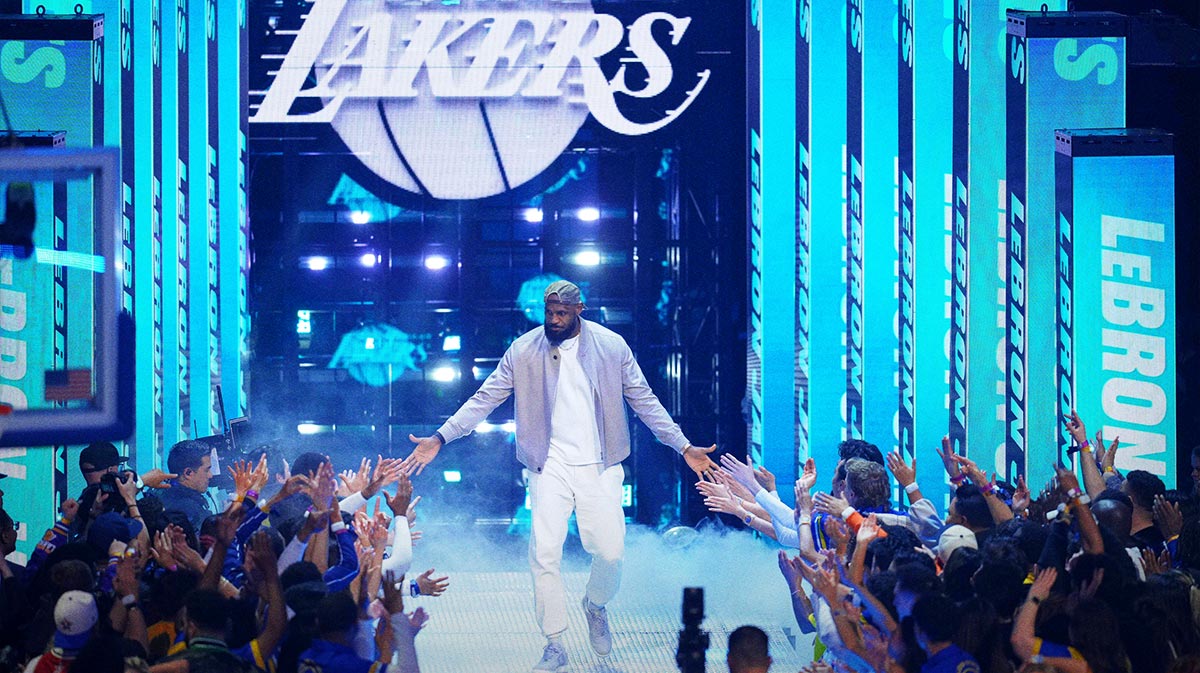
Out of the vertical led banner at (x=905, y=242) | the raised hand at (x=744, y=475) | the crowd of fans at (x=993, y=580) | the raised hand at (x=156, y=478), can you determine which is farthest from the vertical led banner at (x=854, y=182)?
the raised hand at (x=156, y=478)

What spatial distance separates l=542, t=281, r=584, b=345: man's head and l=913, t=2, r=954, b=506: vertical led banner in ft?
9.12

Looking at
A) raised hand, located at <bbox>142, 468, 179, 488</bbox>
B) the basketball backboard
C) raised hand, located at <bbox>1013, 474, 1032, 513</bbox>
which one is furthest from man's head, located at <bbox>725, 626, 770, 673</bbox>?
the basketball backboard

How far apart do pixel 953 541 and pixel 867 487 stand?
0.64 metres

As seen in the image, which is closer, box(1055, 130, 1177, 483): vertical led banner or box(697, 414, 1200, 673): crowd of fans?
box(697, 414, 1200, 673): crowd of fans

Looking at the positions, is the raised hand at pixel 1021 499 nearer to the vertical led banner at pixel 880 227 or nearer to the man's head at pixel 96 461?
the vertical led banner at pixel 880 227

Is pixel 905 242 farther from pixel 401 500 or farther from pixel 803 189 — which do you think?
pixel 401 500

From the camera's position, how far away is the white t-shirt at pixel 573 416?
6.51 meters

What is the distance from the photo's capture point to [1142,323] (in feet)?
26.1

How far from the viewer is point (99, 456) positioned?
6.51m

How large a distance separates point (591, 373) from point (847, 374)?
2.50 metres

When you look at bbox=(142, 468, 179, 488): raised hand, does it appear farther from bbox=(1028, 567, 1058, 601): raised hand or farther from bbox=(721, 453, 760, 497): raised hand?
bbox=(1028, 567, 1058, 601): raised hand

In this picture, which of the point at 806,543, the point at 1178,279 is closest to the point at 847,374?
the point at 1178,279

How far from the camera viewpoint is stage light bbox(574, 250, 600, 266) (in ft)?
28.6

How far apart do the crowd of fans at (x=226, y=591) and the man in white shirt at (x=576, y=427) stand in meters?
1.02
